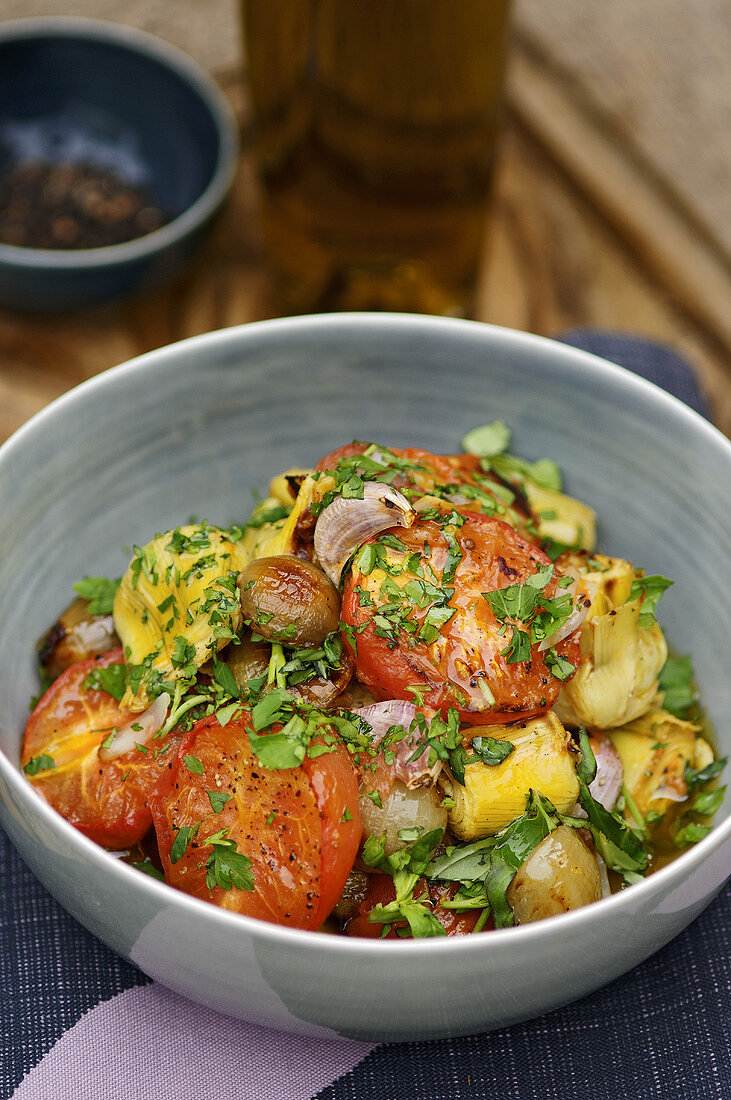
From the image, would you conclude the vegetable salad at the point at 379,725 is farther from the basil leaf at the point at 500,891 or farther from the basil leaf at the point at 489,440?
the basil leaf at the point at 489,440

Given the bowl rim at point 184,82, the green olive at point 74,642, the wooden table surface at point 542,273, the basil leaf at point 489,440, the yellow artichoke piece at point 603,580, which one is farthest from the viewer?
the wooden table surface at point 542,273

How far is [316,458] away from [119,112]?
1.42m

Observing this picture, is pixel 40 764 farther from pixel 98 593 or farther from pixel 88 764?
pixel 98 593

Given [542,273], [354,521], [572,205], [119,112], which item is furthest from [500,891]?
[119,112]

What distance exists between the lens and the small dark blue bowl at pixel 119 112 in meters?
2.45

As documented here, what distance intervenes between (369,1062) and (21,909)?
46cm

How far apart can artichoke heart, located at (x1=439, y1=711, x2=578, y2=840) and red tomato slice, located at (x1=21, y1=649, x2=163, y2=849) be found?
327 millimetres

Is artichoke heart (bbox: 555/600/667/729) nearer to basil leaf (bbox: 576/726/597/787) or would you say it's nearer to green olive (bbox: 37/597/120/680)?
basil leaf (bbox: 576/726/597/787)

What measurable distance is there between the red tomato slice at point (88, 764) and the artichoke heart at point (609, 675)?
0.47 meters

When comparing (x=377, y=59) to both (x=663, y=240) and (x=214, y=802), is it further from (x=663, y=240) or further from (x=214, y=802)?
(x=214, y=802)

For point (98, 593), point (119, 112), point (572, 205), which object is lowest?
point (119, 112)

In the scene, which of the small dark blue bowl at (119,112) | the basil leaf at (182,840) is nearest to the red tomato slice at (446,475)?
the basil leaf at (182,840)

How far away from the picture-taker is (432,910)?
3.71 ft

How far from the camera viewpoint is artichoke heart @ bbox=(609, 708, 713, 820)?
130cm
